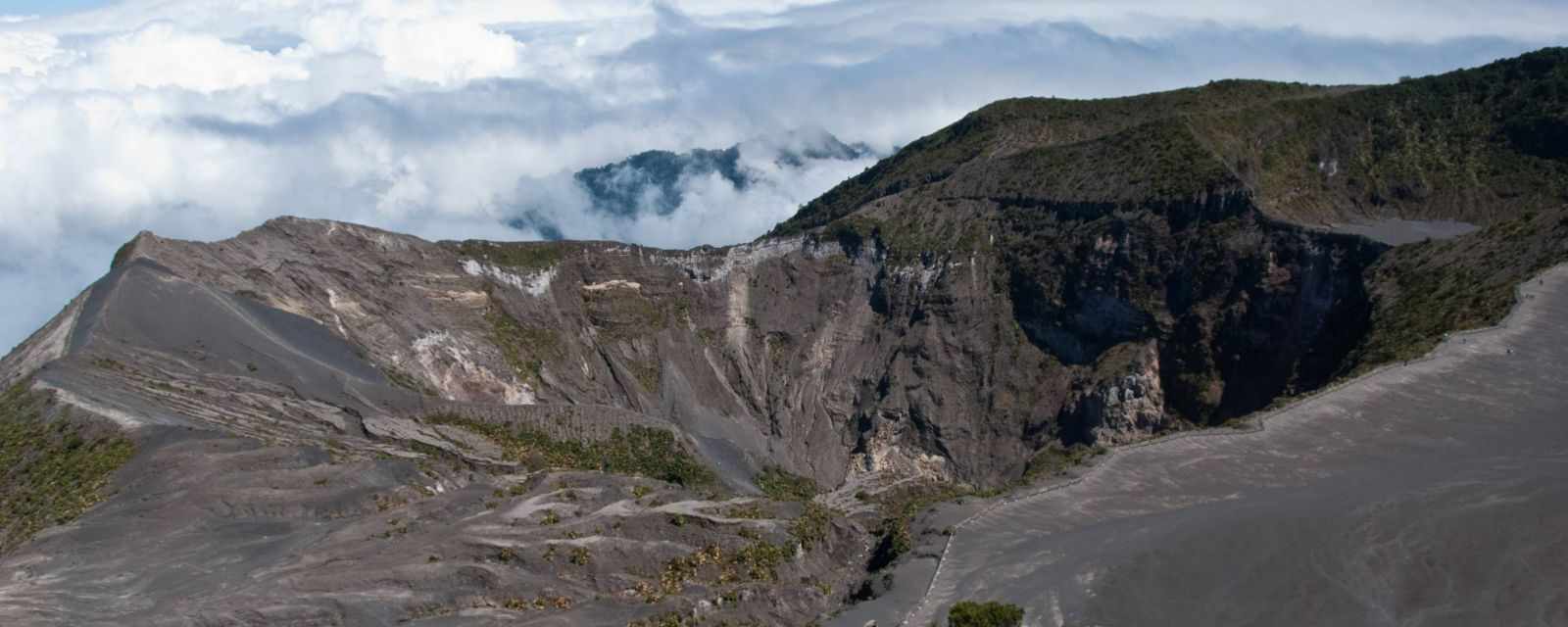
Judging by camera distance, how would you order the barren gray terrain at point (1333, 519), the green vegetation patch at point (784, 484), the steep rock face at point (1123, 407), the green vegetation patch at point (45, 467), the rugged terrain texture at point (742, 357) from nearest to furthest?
the barren gray terrain at point (1333, 519) → the rugged terrain texture at point (742, 357) → the green vegetation patch at point (45, 467) → the green vegetation patch at point (784, 484) → the steep rock face at point (1123, 407)

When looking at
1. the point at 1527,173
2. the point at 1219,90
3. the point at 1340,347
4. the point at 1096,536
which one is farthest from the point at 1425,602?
the point at 1219,90

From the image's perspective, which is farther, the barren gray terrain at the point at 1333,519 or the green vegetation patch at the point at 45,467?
the green vegetation patch at the point at 45,467

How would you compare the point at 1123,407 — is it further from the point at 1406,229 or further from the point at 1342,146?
the point at 1342,146

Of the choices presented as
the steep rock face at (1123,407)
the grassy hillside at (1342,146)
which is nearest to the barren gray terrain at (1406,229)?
the grassy hillside at (1342,146)

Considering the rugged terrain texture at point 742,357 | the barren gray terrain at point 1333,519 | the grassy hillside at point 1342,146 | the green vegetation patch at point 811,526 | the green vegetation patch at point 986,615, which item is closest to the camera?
the barren gray terrain at point 1333,519

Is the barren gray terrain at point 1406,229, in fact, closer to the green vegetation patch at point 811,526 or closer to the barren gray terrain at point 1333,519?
the barren gray terrain at point 1333,519

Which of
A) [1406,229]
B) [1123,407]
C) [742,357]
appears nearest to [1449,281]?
[1406,229]
